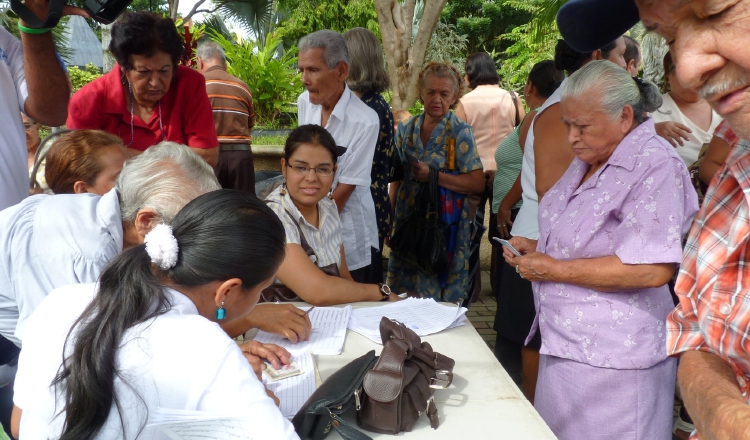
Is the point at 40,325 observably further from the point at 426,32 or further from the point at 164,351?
the point at 426,32

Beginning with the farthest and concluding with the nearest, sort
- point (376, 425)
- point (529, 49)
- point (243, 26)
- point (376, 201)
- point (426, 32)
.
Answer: point (243, 26)
point (529, 49)
point (426, 32)
point (376, 201)
point (376, 425)

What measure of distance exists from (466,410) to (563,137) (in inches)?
47.3

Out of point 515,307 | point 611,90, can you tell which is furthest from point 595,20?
point 515,307

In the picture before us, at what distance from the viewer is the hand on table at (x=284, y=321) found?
6.49ft

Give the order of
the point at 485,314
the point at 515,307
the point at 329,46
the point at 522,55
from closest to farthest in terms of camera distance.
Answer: the point at 515,307 < the point at 329,46 < the point at 485,314 < the point at 522,55

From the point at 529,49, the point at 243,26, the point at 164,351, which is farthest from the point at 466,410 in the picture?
the point at 243,26

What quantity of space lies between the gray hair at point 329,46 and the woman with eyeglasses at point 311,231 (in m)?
0.67

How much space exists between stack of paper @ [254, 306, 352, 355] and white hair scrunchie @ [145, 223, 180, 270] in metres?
0.71

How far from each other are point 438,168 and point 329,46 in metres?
1.02

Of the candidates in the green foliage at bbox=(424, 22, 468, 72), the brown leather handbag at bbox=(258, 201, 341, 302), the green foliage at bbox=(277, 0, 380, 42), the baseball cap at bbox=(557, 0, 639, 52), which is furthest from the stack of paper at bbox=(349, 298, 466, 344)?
the green foliage at bbox=(424, 22, 468, 72)

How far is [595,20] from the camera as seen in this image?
129 cm

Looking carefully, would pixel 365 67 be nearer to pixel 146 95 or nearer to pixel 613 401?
pixel 146 95

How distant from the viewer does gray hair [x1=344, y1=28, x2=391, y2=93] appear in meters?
3.69

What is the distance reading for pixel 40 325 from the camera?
4.21 feet
